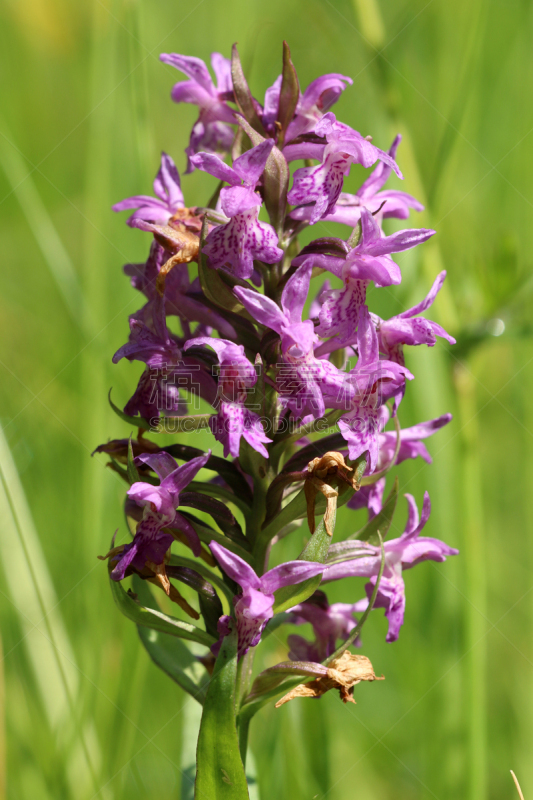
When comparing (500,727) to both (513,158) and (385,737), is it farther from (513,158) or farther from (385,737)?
(513,158)

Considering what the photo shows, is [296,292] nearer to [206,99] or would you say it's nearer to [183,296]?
[183,296]

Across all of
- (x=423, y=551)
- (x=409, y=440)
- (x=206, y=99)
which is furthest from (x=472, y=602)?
(x=206, y=99)

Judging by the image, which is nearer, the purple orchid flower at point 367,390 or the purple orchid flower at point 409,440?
the purple orchid flower at point 367,390

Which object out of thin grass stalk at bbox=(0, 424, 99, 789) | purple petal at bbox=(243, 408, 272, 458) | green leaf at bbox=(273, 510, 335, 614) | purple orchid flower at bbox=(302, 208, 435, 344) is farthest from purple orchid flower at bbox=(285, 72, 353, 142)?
thin grass stalk at bbox=(0, 424, 99, 789)

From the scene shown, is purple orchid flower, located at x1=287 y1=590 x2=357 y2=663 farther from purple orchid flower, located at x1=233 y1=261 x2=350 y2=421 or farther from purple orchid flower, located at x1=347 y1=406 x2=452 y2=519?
purple orchid flower, located at x1=233 y1=261 x2=350 y2=421

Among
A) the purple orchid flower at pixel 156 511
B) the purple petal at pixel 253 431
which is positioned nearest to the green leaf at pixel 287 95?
the purple petal at pixel 253 431

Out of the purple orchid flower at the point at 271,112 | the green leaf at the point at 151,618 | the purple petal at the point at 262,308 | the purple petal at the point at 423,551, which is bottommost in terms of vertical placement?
the purple petal at the point at 423,551

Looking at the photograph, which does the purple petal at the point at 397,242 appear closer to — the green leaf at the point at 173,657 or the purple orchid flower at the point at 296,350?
the purple orchid flower at the point at 296,350
